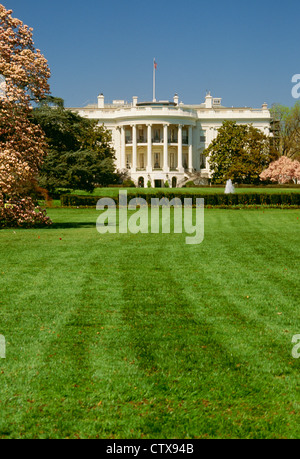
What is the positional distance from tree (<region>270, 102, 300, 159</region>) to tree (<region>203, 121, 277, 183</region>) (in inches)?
516

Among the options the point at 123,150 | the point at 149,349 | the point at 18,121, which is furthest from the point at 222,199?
the point at 123,150

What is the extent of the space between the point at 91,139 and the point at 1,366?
5631cm

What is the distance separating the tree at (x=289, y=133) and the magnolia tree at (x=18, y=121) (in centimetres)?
5742

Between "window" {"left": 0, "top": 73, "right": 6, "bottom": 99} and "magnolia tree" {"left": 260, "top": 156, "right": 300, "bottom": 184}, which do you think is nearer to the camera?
"window" {"left": 0, "top": 73, "right": 6, "bottom": 99}

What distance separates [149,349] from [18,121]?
50.9ft

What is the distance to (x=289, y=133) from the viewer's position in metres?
76.8

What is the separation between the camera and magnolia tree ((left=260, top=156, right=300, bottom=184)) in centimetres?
6412

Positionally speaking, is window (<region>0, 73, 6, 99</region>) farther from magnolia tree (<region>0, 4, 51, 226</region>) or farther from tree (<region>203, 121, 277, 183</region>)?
tree (<region>203, 121, 277, 183</region>)

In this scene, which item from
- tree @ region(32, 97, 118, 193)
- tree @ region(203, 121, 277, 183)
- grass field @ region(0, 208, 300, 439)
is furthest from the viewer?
tree @ region(203, 121, 277, 183)

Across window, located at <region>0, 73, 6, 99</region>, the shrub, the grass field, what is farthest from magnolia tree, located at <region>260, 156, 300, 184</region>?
the grass field

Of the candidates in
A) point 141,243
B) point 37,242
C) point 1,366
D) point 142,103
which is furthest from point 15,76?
point 142,103

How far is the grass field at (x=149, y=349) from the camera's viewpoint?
4223mm

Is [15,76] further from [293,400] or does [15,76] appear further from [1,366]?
[293,400]

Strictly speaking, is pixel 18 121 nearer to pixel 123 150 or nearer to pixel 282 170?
pixel 282 170
